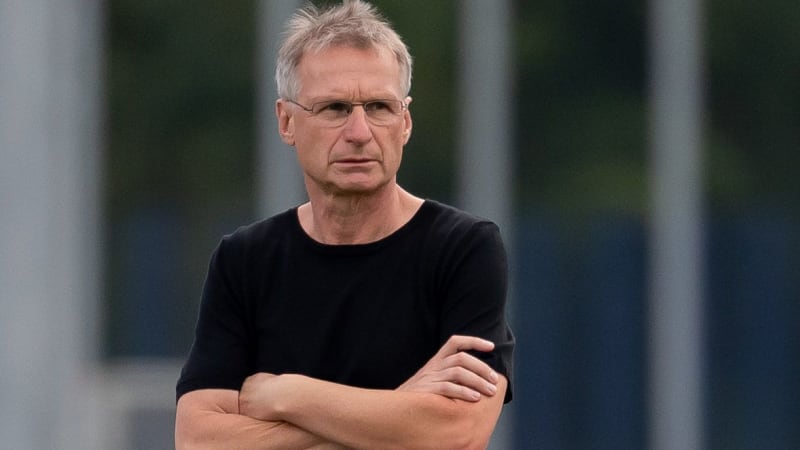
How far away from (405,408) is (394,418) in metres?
0.03

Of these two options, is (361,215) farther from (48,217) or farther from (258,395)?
(48,217)

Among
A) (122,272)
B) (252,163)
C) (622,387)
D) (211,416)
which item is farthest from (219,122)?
(211,416)

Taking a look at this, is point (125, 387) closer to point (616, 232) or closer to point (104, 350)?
point (104, 350)

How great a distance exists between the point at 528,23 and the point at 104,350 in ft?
10.0

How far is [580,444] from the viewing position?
10.3 meters

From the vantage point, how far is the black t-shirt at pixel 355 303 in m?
4.18

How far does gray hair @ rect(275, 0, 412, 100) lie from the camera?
418 centimetres

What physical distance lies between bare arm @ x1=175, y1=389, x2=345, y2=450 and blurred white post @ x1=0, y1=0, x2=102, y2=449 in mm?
6176

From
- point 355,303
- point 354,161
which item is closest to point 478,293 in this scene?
point 355,303

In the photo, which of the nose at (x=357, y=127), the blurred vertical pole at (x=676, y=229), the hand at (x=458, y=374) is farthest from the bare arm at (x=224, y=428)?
the blurred vertical pole at (x=676, y=229)

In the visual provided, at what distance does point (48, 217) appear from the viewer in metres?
10.6

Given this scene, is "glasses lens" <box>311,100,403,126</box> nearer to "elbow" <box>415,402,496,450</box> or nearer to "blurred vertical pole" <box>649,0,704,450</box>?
A: "elbow" <box>415,402,496,450</box>

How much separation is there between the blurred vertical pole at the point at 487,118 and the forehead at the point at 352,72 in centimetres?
614

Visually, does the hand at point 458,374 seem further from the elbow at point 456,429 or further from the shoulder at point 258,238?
the shoulder at point 258,238
